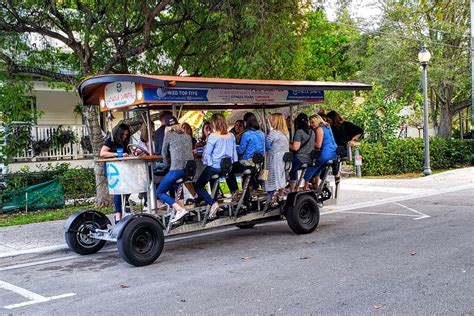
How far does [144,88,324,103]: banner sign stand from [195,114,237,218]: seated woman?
1.58 ft

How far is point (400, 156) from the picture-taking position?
2086 centimetres

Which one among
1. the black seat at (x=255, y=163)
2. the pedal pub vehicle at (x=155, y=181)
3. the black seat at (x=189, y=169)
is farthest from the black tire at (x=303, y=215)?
the black seat at (x=189, y=169)

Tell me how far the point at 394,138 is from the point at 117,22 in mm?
12605

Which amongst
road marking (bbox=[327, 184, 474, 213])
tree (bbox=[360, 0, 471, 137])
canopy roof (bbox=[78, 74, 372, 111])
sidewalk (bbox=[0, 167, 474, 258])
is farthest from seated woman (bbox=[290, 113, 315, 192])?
tree (bbox=[360, 0, 471, 137])

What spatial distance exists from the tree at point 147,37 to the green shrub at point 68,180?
182 cm

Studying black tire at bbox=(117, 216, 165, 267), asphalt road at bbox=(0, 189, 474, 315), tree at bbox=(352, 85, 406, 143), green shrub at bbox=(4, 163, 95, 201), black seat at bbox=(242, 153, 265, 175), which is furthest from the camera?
tree at bbox=(352, 85, 406, 143)

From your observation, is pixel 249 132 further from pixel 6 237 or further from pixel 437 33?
pixel 437 33

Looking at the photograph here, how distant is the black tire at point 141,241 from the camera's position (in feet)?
23.6

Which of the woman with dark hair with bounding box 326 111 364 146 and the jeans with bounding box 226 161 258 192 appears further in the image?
the woman with dark hair with bounding box 326 111 364 146

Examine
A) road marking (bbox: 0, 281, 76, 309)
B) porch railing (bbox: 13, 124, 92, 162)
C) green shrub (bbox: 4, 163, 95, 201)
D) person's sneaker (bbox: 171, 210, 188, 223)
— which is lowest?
road marking (bbox: 0, 281, 76, 309)

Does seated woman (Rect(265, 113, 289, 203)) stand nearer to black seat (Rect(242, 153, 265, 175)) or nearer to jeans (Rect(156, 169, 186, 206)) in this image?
black seat (Rect(242, 153, 265, 175))

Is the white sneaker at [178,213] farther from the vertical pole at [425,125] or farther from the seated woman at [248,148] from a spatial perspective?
the vertical pole at [425,125]

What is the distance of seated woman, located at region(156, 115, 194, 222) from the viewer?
26.2 feet

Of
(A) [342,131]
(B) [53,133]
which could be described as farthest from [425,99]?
(B) [53,133]
